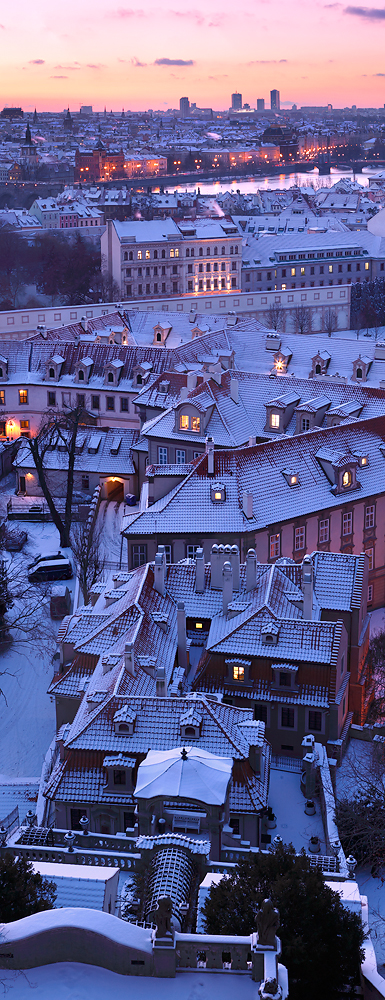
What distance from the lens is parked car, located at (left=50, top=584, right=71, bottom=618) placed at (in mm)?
44031

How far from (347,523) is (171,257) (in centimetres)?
7240

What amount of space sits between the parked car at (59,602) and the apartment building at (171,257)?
71.2 m

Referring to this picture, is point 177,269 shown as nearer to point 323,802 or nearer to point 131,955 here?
point 323,802

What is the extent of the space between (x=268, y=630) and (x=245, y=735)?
479 centimetres

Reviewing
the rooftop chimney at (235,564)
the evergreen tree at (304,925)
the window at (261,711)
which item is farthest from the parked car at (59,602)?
the evergreen tree at (304,925)

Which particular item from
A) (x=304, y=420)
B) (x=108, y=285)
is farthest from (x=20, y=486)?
(x=108, y=285)

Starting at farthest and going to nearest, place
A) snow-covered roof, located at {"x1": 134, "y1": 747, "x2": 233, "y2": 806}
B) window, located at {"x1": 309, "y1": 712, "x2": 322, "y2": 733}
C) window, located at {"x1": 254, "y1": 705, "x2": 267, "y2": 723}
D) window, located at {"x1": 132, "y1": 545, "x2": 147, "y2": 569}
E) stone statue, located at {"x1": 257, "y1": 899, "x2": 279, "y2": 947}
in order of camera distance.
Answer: window, located at {"x1": 132, "y1": 545, "x2": 147, "y2": 569}
window, located at {"x1": 254, "y1": 705, "x2": 267, "y2": 723}
window, located at {"x1": 309, "y1": 712, "x2": 322, "y2": 733}
snow-covered roof, located at {"x1": 134, "y1": 747, "x2": 233, "y2": 806}
stone statue, located at {"x1": 257, "y1": 899, "x2": 279, "y2": 947}

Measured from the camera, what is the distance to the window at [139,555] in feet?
144

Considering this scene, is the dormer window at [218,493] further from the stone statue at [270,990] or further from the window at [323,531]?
the stone statue at [270,990]

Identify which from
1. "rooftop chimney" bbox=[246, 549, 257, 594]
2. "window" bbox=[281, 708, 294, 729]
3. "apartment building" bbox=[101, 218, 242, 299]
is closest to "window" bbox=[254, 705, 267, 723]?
"window" bbox=[281, 708, 294, 729]

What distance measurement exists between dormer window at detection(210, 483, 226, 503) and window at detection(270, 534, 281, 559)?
7.96 ft

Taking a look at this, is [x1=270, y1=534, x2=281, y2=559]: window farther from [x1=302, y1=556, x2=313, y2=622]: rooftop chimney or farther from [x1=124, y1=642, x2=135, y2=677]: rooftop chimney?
[x1=124, y1=642, x2=135, y2=677]: rooftop chimney

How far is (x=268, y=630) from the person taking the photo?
106 ft

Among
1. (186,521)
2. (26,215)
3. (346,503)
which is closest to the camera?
(186,521)
